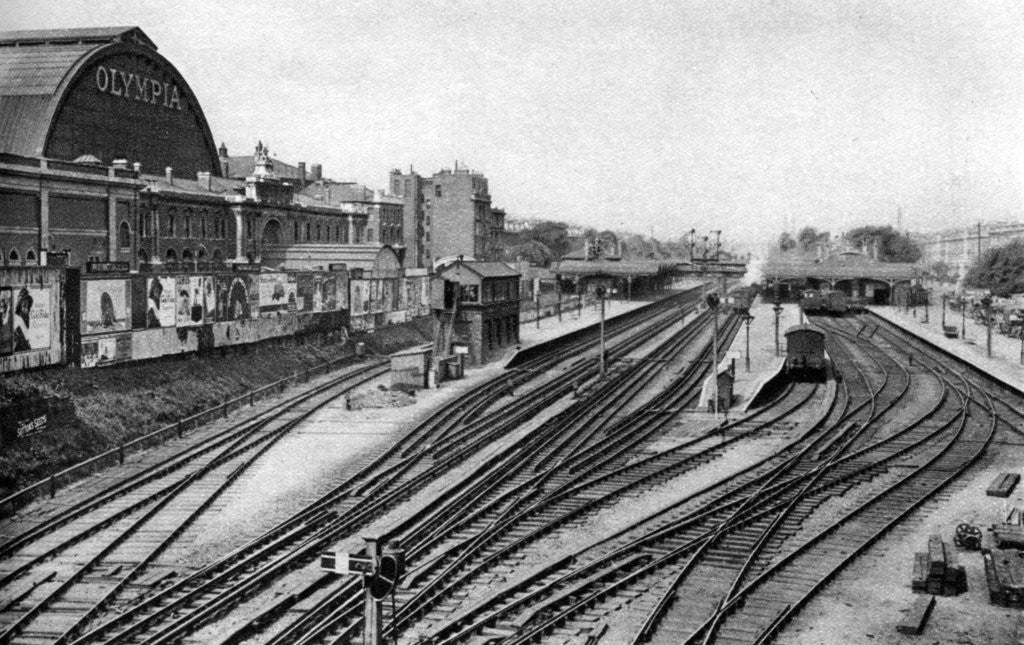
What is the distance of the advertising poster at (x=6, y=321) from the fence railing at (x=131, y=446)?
3891 mm

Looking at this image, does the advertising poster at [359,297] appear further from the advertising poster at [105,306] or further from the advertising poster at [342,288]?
the advertising poster at [105,306]

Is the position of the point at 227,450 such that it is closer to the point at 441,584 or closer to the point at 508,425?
the point at 508,425

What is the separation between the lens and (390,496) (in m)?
22.6

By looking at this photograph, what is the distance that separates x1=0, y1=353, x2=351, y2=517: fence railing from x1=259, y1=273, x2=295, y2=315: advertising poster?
3850 mm

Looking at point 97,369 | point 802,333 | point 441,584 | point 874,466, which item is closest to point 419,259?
point 802,333

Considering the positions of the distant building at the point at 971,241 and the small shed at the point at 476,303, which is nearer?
the small shed at the point at 476,303

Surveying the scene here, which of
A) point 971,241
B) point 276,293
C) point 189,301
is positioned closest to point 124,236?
point 276,293

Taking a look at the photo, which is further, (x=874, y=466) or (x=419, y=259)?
(x=419, y=259)

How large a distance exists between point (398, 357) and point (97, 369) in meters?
11.7

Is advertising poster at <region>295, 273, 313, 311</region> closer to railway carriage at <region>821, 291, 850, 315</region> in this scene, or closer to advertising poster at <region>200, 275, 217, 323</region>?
advertising poster at <region>200, 275, 217, 323</region>

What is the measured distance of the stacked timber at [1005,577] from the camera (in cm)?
1641

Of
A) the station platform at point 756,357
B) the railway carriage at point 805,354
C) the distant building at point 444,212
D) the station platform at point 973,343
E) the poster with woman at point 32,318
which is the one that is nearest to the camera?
the poster with woman at point 32,318

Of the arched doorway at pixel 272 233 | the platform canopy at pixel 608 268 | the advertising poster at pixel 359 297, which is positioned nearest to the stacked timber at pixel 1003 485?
the advertising poster at pixel 359 297

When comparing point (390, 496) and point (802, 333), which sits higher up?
point (802, 333)
